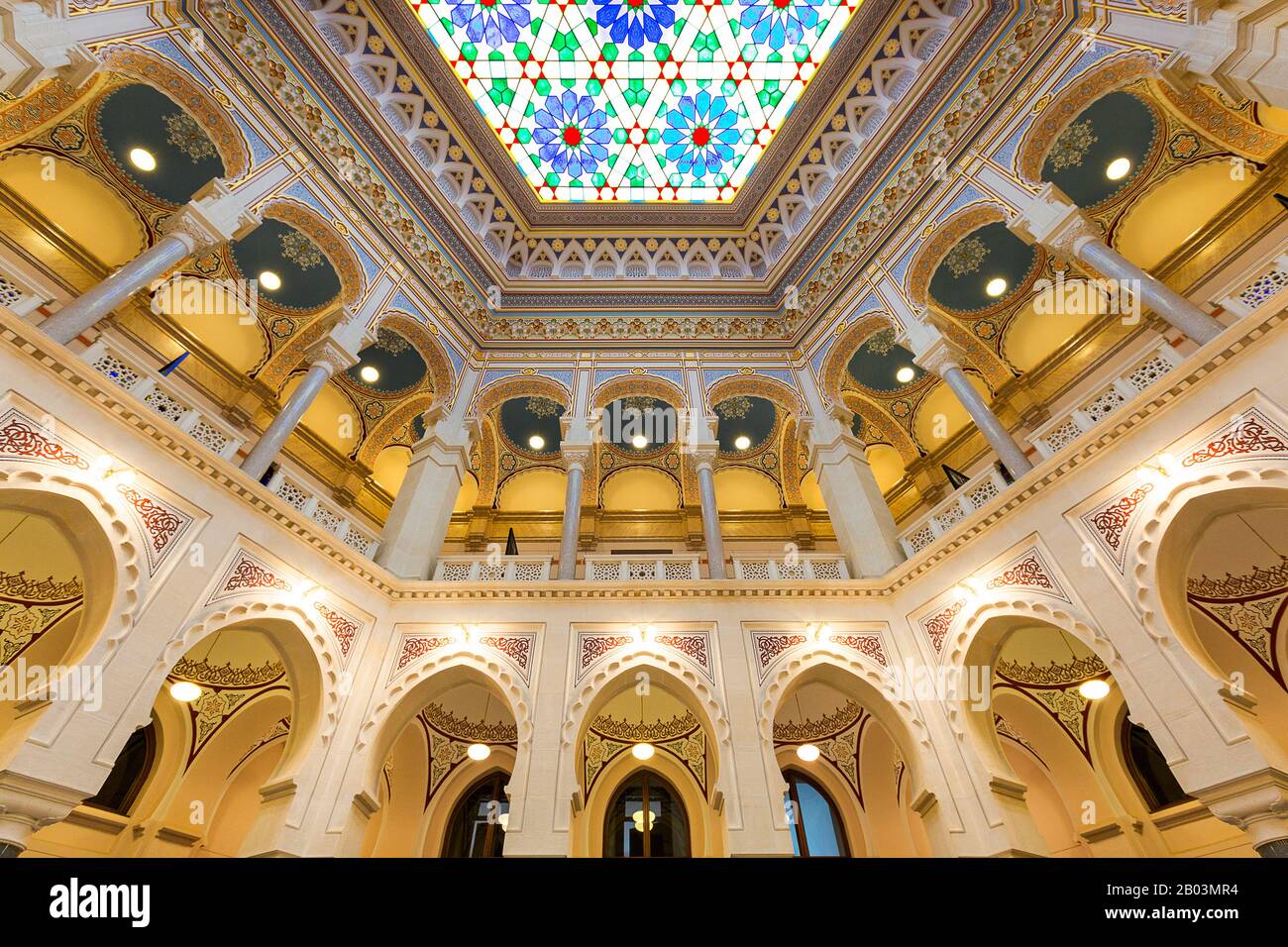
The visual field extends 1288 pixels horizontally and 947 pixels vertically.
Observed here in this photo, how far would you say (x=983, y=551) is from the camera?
763cm

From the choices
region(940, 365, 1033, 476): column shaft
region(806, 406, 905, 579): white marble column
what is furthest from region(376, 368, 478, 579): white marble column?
region(940, 365, 1033, 476): column shaft

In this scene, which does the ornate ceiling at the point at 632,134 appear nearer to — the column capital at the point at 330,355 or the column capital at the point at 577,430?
the column capital at the point at 577,430

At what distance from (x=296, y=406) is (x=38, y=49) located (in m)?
4.40

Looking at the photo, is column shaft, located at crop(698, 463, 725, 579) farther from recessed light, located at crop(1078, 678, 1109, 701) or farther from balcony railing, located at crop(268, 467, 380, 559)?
balcony railing, located at crop(268, 467, 380, 559)

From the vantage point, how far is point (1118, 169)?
9875 mm

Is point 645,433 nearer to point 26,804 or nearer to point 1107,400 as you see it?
point 1107,400

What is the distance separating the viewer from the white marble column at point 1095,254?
22.7ft

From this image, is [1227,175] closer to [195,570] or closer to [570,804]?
[570,804]

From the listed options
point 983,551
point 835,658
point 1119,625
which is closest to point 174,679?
point 835,658

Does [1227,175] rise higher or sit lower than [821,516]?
higher

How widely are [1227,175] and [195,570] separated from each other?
15.5 metres

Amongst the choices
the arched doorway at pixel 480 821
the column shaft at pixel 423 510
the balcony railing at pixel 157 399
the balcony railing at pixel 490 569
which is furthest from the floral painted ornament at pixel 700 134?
the arched doorway at pixel 480 821

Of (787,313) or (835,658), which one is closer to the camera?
(835,658)
